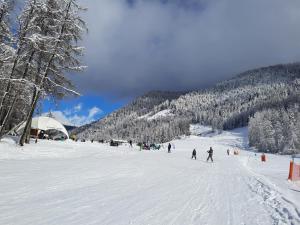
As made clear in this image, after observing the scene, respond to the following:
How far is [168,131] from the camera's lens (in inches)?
7648

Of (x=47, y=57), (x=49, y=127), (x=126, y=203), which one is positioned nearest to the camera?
(x=126, y=203)

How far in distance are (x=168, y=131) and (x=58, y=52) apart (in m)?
169

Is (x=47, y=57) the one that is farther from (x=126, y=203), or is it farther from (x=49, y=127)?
(x=49, y=127)

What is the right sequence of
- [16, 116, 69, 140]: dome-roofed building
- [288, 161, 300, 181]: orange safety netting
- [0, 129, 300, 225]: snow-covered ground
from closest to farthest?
1. [0, 129, 300, 225]: snow-covered ground
2. [288, 161, 300, 181]: orange safety netting
3. [16, 116, 69, 140]: dome-roofed building

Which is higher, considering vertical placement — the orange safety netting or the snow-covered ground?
the orange safety netting

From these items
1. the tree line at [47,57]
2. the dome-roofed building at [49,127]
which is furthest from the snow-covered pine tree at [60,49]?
the dome-roofed building at [49,127]

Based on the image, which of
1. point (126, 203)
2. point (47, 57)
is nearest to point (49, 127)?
point (47, 57)

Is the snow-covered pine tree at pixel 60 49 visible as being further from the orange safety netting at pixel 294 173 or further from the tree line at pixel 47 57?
the orange safety netting at pixel 294 173

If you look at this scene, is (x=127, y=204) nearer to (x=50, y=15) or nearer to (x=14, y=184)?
(x=14, y=184)

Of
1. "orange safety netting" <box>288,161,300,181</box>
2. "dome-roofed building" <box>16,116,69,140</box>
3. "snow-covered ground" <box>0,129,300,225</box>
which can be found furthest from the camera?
"dome-roofed building" <box>16,116,69,140</box>

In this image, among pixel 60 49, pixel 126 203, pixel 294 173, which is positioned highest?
pixel 60 49

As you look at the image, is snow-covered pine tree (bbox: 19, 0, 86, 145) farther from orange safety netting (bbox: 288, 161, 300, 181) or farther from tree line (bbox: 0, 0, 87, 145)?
orange safety netting (bbox: 288, 161, 300, 181)

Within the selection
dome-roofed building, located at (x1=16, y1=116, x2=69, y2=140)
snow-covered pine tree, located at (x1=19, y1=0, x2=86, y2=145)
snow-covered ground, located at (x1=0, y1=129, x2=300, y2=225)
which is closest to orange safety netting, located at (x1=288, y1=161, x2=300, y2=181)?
snow-covered ground, located at (x1=0, y1=129, x2=300, y2=225)

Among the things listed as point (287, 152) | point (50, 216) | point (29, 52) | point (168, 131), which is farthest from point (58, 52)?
point (168, 131)
